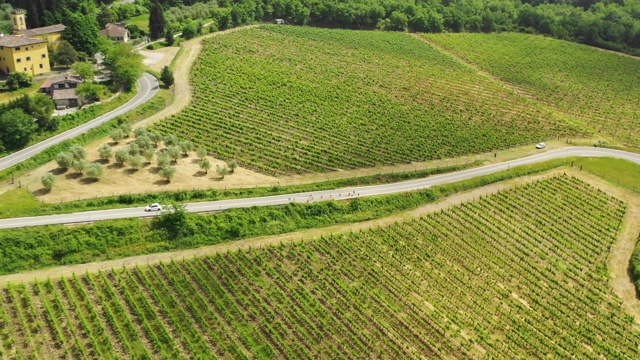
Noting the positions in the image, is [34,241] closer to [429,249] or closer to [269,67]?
[429,249]

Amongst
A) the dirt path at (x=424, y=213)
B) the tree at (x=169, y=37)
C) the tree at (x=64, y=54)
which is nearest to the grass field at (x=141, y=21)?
the tree at (x=169, y=37)

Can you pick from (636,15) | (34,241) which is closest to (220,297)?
(34,241)

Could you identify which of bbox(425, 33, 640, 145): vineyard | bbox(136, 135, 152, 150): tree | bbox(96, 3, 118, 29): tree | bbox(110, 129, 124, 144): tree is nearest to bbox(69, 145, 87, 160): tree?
bbox(110, 129, 124, 144): tree

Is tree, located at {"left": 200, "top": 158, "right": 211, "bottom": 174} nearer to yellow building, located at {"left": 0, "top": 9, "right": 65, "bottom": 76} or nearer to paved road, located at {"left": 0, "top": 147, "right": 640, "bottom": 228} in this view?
paved road, located at {"left": 0, "top": 147, "right": 640, "bottom": 228}

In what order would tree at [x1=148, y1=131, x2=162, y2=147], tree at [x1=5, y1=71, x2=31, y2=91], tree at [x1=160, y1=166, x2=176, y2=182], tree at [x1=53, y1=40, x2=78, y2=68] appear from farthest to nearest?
1. tree at [x1=53, y1=40, x2=78, y2=68]
2. tree at [x1=5, y1=71, x2=31, y2=91]
3. tree at [x1=148, y1=131, x2=162, y2=147]
4. tree at [x1=160, y1=166, x2=176, y2=182]

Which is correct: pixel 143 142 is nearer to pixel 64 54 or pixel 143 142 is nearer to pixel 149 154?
pixel 149 154

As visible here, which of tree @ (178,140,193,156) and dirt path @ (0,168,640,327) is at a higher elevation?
tree @ (178,140,193,156)
